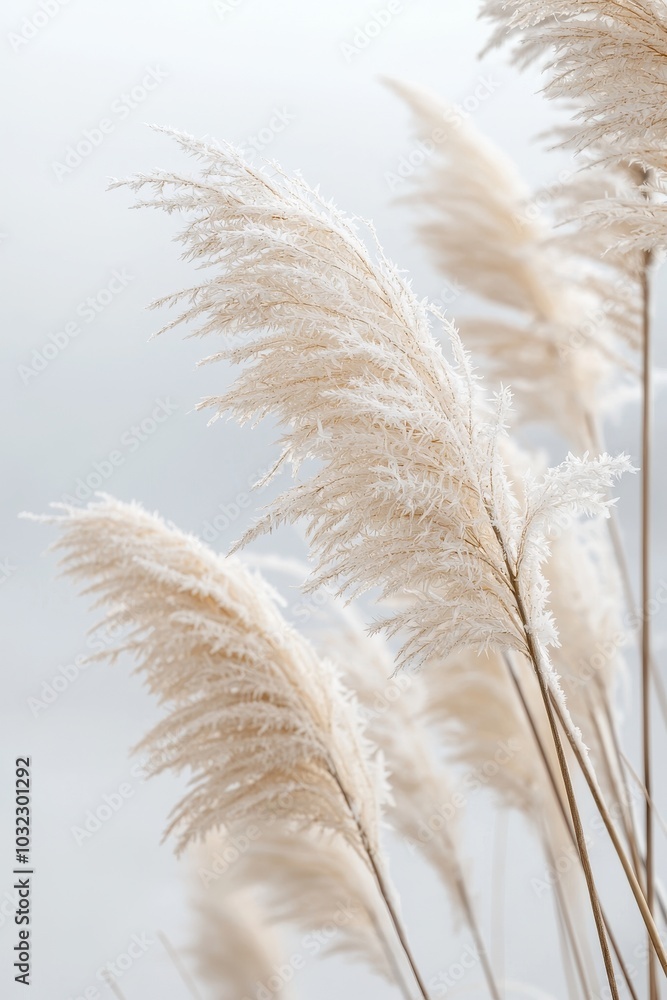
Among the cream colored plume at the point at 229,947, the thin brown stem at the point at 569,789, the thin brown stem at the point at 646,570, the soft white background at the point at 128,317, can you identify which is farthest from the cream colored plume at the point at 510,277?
the cream colored plume at the point at 229,947

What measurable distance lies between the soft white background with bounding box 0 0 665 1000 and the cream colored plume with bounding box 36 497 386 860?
1616 millimetres

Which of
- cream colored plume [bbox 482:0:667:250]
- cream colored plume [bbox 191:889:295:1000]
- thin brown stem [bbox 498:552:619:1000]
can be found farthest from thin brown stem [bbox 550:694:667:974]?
cream colored plume [bbox 191:889:295:1000]

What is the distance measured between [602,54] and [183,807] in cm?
154

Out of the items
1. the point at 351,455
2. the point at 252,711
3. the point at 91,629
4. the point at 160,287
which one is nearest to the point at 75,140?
the point at 160,287

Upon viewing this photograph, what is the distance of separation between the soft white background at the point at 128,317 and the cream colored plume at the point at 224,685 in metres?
1.62

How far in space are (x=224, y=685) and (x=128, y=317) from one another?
3831 mm

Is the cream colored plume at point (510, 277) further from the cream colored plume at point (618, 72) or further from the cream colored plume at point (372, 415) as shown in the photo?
the cream colored plume at point (372, 415)

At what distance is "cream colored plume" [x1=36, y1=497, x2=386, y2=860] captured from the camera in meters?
1.79

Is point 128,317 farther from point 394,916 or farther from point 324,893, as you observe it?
point 394,916

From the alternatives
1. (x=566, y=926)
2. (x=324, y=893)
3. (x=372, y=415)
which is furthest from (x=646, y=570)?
(x=324, y=893)

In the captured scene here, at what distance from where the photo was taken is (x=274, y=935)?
4.27 meters

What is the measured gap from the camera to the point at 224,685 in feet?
5.89

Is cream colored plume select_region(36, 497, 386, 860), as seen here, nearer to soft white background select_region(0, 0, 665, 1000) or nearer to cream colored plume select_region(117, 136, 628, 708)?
cream colored plume select_region(117, 136, 628, 708)

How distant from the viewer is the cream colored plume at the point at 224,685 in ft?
5.86
